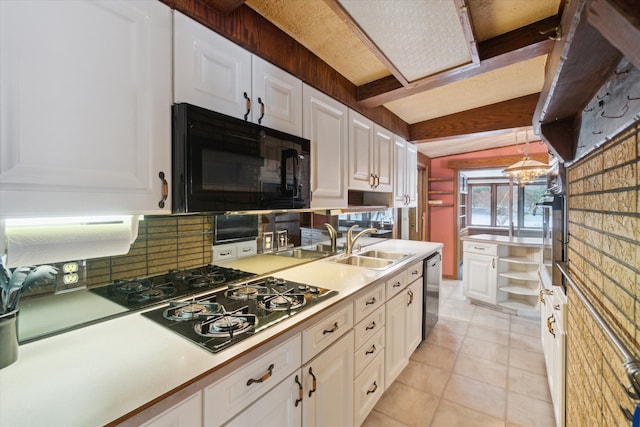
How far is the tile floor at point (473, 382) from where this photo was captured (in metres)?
1.89

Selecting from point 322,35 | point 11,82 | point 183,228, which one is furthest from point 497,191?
point 11,82

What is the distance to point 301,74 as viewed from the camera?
1727mm

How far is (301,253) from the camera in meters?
2.30

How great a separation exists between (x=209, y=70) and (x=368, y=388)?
6.46 ft

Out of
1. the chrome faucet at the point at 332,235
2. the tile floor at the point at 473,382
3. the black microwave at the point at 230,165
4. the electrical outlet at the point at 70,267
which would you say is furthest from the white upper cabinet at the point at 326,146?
the tile floor at the point at 473,382

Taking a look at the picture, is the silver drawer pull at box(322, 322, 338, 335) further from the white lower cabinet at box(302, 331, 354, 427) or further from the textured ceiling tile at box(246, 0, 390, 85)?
the textured ceiling tile at box(246, 0, 390, 85)

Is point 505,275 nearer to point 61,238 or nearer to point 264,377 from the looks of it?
point 264,377

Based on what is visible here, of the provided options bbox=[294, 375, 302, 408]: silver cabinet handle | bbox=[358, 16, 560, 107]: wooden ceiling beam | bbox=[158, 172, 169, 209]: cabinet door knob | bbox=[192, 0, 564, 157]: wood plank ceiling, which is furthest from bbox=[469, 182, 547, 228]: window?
bbox=[158, 172, 169, 209]: cabinet door knob

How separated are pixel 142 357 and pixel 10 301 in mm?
425

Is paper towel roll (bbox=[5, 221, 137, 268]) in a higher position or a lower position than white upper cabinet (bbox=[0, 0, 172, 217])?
lower

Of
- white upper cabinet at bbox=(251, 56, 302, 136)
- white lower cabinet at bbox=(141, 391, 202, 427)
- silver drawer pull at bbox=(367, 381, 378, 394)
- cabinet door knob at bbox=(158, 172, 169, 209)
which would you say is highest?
white upper cabinet at bbox=(251, 56, 302, 136)

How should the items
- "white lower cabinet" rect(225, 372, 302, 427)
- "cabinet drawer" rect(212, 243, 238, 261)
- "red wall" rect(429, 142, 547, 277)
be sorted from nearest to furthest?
"white lower cabinet" rect(225, 372, 302, 427) → "cabinet drawer" rect(212, 243, 238, 261) → "red wall" rect(429, 142, 547, 277)

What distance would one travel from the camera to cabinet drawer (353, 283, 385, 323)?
1639 millimetres

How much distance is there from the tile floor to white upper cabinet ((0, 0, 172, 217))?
1959 millimetres
